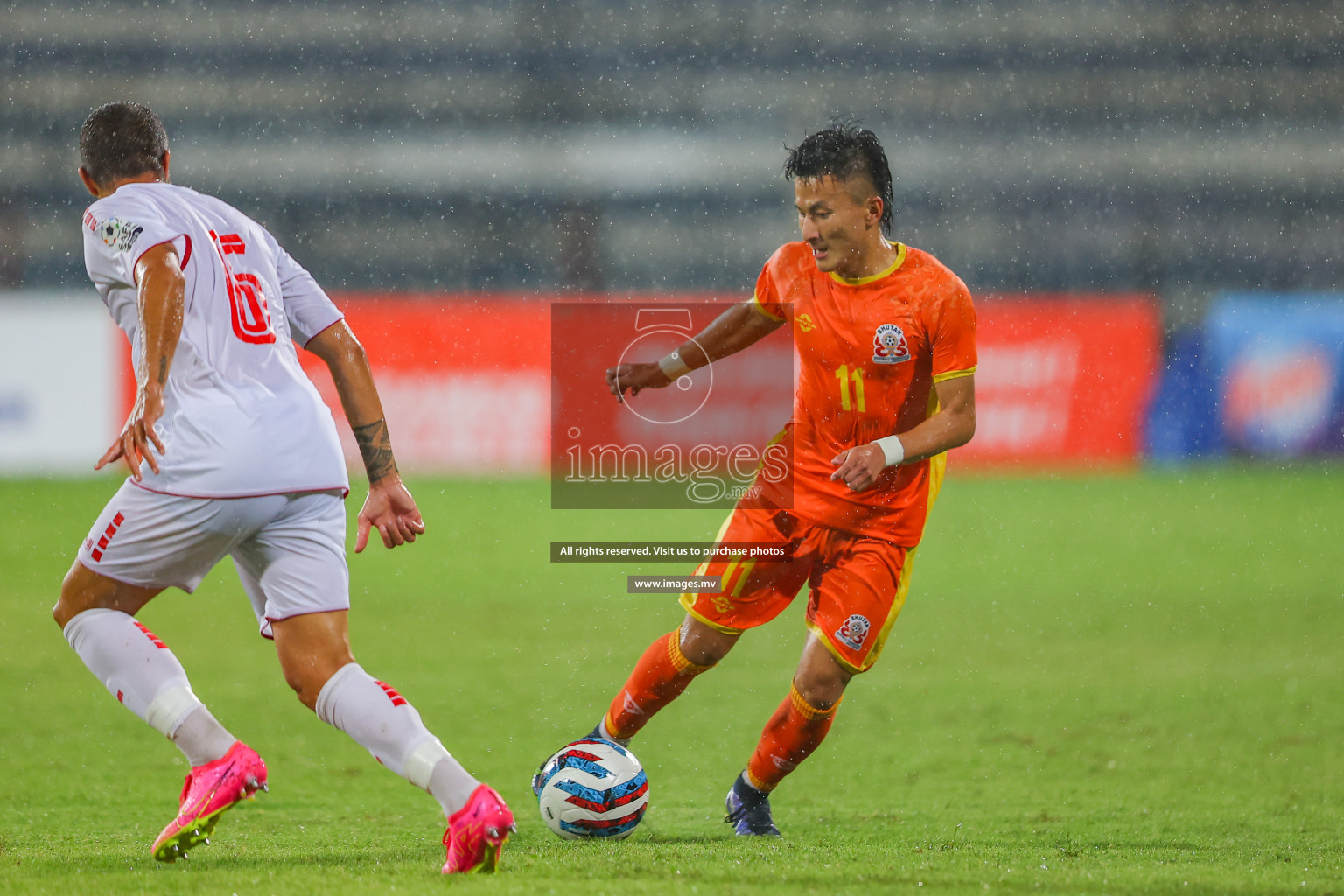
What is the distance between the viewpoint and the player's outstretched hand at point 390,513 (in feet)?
11.1

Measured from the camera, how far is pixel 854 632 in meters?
3.75

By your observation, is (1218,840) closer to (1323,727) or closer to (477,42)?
(1323,727)

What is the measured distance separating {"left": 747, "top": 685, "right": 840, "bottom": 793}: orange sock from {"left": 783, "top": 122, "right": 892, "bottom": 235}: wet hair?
1.42 m

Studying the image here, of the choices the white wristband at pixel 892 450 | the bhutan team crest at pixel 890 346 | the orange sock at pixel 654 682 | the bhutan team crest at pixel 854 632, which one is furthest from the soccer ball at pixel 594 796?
the bhutan team crest at pixel 890 346

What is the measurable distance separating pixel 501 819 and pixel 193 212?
1.56 m

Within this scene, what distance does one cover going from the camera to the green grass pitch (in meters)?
3.33

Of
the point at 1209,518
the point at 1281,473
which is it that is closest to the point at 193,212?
the point at 1209,518

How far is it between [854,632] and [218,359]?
1803mm

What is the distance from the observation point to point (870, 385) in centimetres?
389

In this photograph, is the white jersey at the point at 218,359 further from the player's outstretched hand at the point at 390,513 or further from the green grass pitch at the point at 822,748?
the green grass pitch at the point at 822,748

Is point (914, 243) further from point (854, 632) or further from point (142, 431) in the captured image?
point (142, 431)

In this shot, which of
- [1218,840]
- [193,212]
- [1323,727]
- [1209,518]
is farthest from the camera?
[1209,518]

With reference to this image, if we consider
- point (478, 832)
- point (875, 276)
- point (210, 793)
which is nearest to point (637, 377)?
point (875, 276)

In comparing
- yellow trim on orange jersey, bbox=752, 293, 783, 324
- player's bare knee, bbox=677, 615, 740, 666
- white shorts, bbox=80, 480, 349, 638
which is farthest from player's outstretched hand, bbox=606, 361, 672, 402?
white shorts, bbox=80, 480, 349, 638
